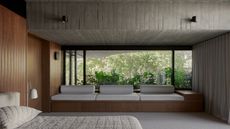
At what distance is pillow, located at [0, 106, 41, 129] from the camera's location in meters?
3.07

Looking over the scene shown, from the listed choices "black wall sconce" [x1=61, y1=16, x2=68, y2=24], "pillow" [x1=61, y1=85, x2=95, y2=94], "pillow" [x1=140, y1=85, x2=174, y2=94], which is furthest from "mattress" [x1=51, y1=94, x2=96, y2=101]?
"black wall sconce" [x1=61, y1=16, x2=68, y2=24]

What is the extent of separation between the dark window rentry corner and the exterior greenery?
12.3 ft

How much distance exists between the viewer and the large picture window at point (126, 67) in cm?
904

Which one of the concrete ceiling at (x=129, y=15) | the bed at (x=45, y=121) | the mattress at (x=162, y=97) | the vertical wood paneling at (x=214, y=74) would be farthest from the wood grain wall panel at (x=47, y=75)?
the vertical wood paneling at (x=214, y=74)

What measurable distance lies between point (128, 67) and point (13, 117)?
618cm

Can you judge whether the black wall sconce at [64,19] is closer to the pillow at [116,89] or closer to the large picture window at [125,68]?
the pillow at [116,89]

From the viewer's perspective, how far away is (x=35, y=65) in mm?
7125

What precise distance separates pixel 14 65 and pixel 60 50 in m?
3.95

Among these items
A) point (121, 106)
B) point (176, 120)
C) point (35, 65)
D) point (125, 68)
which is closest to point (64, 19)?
point (35, 65)

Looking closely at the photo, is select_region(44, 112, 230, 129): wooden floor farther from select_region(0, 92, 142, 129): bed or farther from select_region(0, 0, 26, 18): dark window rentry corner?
select_region(0, 0, 26, 18): dark window rentry corner

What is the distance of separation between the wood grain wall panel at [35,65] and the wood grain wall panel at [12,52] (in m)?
1.06

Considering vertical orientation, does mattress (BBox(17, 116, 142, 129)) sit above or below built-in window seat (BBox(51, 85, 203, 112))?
above

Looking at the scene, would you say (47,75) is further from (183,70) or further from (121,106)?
(183,70)

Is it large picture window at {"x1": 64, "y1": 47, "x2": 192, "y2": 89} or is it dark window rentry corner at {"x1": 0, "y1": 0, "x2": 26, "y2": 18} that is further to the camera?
large picture window at {"x1": 64, "y1": 47, "x2": 192, "y2": 89}
